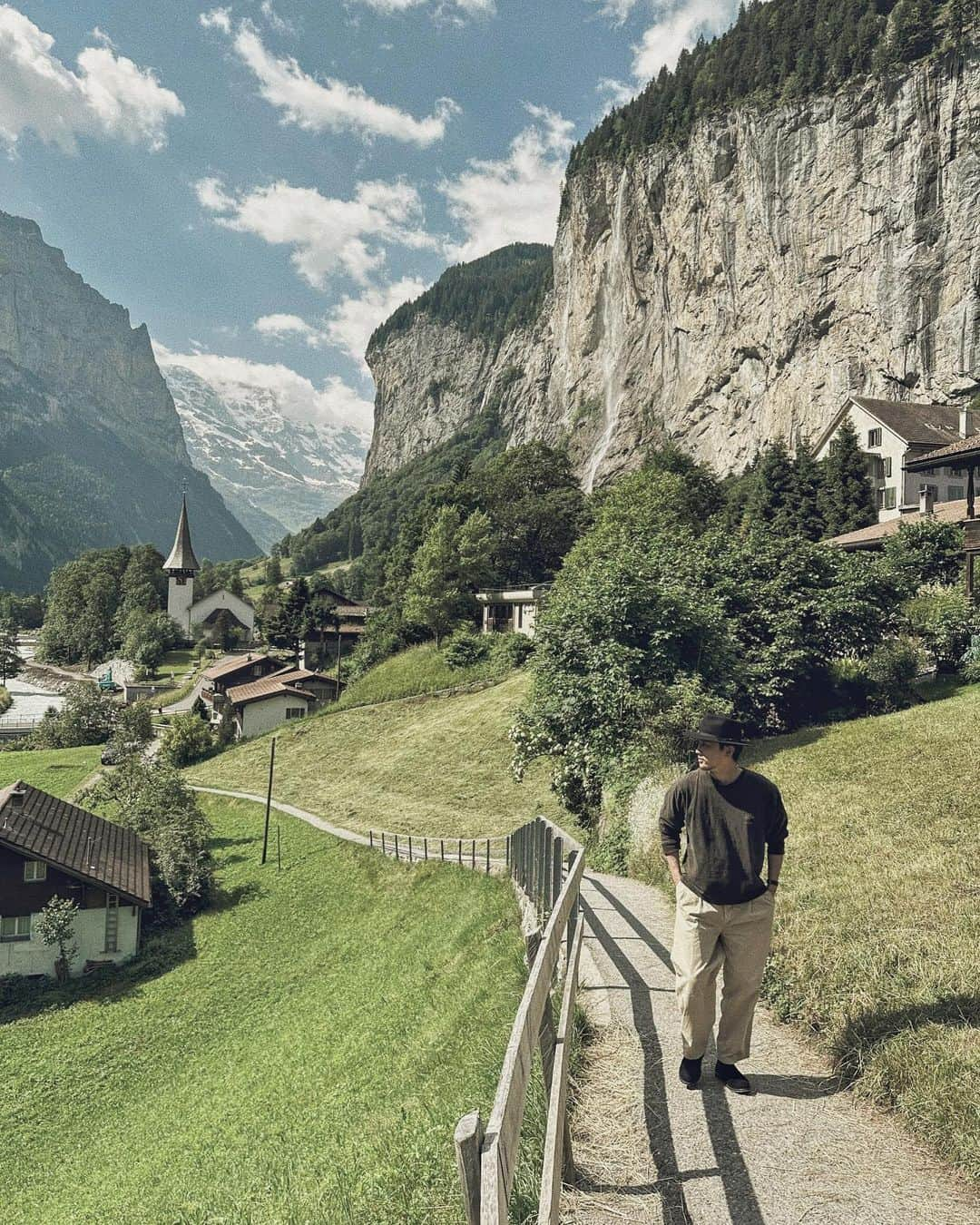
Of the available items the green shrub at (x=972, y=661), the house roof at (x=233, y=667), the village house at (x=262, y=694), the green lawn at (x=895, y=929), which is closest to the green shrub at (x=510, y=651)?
the village house at (x=262, y=694)

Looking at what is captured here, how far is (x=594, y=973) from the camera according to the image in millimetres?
7543

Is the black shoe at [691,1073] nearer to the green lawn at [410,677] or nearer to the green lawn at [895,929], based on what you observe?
the green lawn at [895,929]

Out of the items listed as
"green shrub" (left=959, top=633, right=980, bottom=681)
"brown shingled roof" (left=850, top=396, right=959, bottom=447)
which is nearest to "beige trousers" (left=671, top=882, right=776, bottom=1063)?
"green shrub" (left=959, top=633, right=980, bottom=681)

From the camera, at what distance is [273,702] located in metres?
60.2

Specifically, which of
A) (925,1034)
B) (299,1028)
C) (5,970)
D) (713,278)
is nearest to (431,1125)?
(925,1034)

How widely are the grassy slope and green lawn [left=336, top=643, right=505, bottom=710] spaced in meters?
1.68

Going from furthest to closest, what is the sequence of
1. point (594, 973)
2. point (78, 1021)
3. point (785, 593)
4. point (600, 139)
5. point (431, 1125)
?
point (600, 139)
point (785, 593)
point (78, 1021)
point (594, 973)
point (431, 1125)

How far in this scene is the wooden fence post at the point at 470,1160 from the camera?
2.49m

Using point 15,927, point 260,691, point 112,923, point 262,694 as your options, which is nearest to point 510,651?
point 262,694

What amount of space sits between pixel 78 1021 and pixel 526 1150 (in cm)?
2319

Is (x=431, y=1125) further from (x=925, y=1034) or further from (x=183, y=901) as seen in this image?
(x=183, y=901)

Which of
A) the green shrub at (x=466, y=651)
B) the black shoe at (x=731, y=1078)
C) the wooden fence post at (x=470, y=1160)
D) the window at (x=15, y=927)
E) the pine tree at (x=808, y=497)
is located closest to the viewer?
the wooden fence post at (x=470, y=1160)

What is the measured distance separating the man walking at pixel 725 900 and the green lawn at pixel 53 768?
1995 inches

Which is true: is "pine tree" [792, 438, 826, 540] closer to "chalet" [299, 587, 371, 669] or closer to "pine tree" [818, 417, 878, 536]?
"pine tree" [818, 417, 878, 536]
